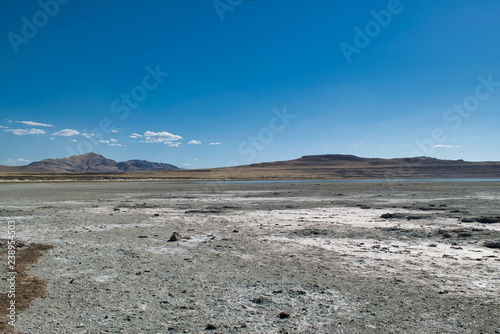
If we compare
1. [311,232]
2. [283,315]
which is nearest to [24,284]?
[283,315]

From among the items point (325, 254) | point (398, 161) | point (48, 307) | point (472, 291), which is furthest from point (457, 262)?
point (398, 161)

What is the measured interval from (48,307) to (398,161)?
212387mm

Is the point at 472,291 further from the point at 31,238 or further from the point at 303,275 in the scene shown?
the point at 31,238

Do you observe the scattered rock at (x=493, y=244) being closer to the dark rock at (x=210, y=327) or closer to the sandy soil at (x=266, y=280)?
the sandy soil at (x=266, y=280)

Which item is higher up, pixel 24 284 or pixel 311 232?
pixel 24 284

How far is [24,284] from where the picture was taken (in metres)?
6.18

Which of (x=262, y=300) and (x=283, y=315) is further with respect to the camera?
(x=262, y=300)

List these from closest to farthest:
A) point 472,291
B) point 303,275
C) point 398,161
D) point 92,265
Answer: point 472,291, point 303,275, point 92,265, point 398,161

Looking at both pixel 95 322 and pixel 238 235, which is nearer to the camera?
pixel 95 322

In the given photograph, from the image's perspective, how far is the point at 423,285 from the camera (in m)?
6.23

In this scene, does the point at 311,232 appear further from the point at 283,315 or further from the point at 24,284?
the point at 24,284

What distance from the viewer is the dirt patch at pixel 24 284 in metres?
4.80

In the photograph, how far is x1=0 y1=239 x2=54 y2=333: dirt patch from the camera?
4800 millimetres

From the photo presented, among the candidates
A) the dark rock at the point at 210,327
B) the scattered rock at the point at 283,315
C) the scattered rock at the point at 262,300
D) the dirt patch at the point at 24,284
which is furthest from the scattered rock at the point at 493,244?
the dirt patch at the point at 24,284
